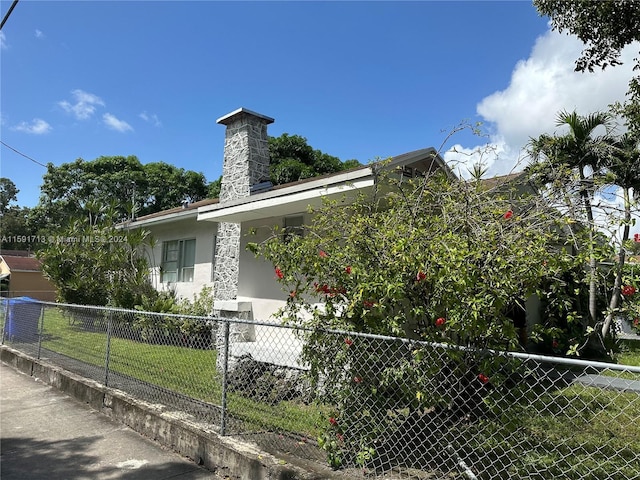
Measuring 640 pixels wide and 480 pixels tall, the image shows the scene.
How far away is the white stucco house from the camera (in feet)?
22.0

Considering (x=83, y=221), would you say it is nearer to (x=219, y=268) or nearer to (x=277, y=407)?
(x=219, y=268)

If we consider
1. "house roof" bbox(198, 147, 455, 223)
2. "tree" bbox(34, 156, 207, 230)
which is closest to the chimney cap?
"house roof" bbox(198, 147, 455, 223)

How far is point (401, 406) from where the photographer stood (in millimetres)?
3334

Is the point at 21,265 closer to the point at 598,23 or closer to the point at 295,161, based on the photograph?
the point at 295,161

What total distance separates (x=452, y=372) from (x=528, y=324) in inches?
299

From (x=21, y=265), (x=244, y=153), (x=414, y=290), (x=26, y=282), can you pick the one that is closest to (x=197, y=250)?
(x=244, y=153)

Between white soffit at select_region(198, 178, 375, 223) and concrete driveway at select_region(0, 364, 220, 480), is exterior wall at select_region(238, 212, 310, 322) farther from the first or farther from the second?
concrete driveway at select_region(0, 364, 220, 480)

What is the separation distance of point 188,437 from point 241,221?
5756mm

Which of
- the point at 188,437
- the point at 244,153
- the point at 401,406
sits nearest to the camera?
the point at 401,406

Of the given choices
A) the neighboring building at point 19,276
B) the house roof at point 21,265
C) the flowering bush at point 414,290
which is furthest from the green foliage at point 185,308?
the house roof at point 21,265

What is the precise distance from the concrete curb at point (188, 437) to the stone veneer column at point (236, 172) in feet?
13.6

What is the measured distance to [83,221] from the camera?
14.7m

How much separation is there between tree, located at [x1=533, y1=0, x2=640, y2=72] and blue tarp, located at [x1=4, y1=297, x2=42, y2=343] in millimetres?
10035

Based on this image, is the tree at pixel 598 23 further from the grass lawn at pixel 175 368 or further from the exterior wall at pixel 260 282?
the grass lawn at pixel 175 368
